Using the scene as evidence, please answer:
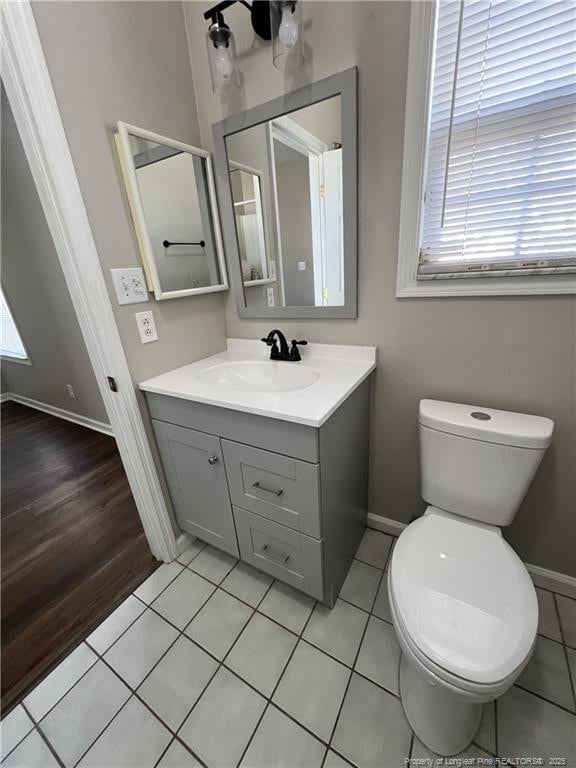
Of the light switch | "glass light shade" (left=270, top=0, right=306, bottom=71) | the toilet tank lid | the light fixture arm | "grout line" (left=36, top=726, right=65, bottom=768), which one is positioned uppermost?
the light fixture arm

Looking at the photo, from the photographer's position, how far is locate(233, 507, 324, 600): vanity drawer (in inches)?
42.4

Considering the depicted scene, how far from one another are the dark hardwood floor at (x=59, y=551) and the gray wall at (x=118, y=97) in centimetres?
100

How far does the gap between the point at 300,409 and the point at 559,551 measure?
1.23 meters

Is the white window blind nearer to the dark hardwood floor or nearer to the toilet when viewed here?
the toilet

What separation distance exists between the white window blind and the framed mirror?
3.04 ft

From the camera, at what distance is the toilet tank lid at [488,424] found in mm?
935

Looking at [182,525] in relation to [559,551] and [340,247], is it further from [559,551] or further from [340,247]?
[559,551]

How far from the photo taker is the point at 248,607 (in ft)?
4.09

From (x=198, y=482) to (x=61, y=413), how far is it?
265 cm

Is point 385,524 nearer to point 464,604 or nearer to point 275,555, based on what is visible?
point 275,555

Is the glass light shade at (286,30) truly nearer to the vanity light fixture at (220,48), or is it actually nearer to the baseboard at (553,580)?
the vanity light fixture at (220,48)

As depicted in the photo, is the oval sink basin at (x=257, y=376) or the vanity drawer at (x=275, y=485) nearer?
the vanity drawer at (x=275, y=485)

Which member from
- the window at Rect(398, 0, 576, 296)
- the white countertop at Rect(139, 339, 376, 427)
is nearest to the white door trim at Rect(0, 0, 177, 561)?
the white countertop at Rect(139, 339, 376, 427)

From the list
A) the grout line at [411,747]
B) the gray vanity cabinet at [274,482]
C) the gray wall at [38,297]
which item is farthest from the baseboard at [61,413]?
the grout line at [411,747]
